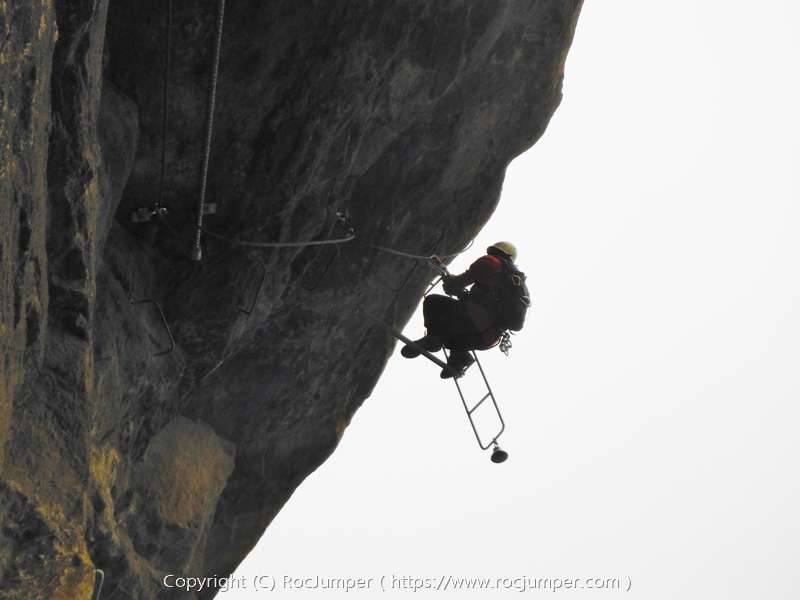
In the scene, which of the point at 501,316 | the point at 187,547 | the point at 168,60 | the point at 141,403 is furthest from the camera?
the point at 501,316

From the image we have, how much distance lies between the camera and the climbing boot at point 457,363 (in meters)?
10.7

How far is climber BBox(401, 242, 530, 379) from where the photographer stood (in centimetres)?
1039

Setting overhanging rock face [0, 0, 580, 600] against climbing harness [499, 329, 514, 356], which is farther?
climbing harness [499, 329, 514, 356]

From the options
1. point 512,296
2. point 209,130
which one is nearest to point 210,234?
point 209,130

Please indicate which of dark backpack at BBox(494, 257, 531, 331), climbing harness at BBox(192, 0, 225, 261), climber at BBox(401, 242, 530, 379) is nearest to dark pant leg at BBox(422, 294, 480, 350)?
climber at BBox(401, 242, 530, 379)

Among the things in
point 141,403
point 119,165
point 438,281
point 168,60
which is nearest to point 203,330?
point 141,403

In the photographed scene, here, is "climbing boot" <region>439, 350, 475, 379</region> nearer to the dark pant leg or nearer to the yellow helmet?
the dark pant leg

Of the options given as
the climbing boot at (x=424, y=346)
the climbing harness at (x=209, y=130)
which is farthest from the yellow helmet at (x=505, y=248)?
the climbing harness at (x=209, y=130)

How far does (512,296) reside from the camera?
10.4m

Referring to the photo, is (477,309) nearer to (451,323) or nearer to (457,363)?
(451,323)

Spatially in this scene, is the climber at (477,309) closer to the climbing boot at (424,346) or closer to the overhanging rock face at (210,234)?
the climbing boot at (424,346)

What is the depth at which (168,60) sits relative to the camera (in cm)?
689

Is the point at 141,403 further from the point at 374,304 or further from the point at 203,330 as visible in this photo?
the point at 374,304

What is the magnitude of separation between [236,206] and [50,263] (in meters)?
2.52
